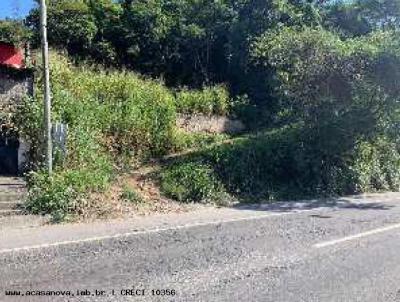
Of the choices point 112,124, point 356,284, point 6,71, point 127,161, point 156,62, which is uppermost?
point 156,62

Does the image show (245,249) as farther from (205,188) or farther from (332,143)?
(332,143)

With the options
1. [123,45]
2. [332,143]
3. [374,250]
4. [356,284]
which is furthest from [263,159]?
[123,45]

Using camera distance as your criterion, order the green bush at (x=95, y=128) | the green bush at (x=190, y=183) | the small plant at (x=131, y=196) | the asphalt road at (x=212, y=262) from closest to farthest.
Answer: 1. the asphalt road at (x=212, y=262)
2. the green bush at (x=95, y=128)
3. the small plant at (x=131, y=196)
4. the green bush at (x=190, y=183)

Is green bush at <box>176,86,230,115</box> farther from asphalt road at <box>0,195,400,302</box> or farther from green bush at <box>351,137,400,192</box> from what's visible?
asphalt road at <box>0,195,400,302</box>

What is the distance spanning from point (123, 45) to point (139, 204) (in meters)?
16.8

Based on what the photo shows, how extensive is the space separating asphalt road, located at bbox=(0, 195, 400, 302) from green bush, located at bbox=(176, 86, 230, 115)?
12.1 m

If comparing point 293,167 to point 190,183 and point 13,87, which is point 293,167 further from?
point 13,87

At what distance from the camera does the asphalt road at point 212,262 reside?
6633mm

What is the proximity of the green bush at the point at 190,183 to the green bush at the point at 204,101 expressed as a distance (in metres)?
7.94

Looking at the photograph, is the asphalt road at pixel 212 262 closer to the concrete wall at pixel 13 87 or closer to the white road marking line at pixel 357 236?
the white road marking line at pixel 357 236

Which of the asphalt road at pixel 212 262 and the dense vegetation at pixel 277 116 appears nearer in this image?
the asphalt road at pixel 212 262

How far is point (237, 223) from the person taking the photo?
1176 centimetres

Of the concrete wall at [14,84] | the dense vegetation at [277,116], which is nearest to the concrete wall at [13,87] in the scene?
the concrete wall at [14,84]

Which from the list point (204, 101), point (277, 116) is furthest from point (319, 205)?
point (277, 116)
